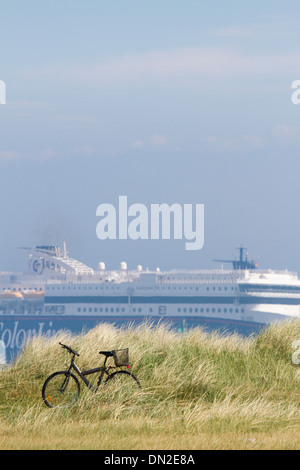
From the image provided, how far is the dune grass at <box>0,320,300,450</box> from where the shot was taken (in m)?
9.57

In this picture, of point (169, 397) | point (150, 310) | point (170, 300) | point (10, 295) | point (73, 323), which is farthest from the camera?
point (10, 295)

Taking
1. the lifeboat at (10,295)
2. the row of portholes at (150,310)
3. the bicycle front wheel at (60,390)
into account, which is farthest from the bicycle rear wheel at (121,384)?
the lifeboat at (10,295)

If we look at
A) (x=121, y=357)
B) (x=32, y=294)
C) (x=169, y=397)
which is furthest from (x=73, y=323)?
(x=121, y=357)

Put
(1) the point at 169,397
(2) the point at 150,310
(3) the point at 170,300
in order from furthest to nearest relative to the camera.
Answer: (2) the point at 150,310 < (3) the point at 170,300 < (1) the point at 169,397

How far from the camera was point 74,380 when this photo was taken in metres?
11.9

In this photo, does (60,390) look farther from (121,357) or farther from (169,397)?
(169,397)

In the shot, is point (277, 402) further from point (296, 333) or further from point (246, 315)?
point (246, 315)

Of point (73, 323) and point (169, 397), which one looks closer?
point (169, 397)

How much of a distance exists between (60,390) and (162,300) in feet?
327

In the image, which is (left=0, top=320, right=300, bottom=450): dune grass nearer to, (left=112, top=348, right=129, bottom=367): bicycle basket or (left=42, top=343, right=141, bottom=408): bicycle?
(left=42, top=343, right=141, bottom=408): bicycle

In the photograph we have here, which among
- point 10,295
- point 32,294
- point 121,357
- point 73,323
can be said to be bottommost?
point 73,323

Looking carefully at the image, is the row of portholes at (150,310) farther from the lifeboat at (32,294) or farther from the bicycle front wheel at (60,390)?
the bicycle front wheel at (60,390)
